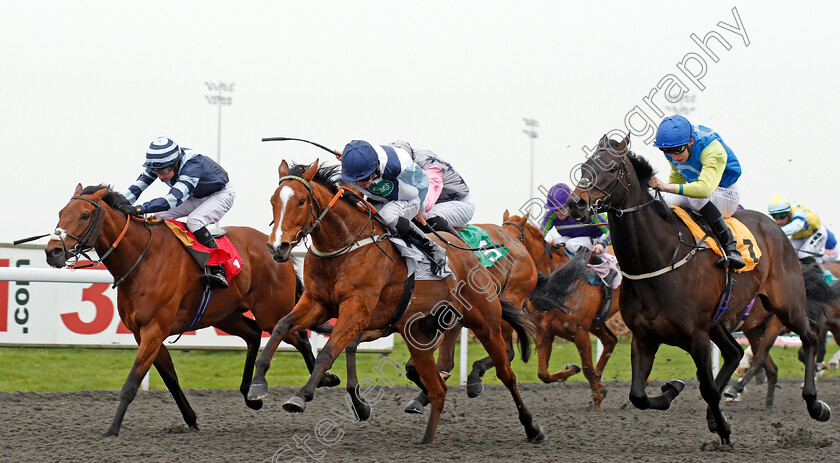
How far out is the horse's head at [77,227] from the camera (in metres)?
5.01

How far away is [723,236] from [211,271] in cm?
328

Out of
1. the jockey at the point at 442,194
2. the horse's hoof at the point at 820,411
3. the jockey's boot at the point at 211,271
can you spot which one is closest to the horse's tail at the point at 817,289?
the horse's hoof at the point at 820,411

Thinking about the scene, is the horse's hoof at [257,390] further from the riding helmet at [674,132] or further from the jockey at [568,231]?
the jockey at [568,231]

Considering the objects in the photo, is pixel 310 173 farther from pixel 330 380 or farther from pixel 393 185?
pixel 330 380

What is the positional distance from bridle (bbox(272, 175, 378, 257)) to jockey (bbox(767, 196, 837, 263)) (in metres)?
5.77

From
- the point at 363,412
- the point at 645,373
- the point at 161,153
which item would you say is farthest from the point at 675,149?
the point at 161,153

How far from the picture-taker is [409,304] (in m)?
5.06

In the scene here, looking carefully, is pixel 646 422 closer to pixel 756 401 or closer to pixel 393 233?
pixel 756 401

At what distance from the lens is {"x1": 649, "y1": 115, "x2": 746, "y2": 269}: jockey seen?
5.16 m

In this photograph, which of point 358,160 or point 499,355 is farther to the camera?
point 499,355

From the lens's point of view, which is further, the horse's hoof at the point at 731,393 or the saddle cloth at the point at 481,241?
the horse's hoof at the point at 731,393

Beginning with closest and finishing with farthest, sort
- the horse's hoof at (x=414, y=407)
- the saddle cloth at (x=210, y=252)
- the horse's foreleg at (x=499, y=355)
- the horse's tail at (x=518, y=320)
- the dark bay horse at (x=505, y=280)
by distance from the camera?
1. the horse's foreleg at (x=499, y=355)
2. the saddle cloth at (x=210, y=252)
3. the horse's tail at (x=518, y=320)
4. the horse's hoof at (x=414, y=407)
5. the dark bay horse at (x=505, y=280)

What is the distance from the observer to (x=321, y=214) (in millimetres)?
4578

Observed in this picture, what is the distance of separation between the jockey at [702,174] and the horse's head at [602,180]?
249 mm
